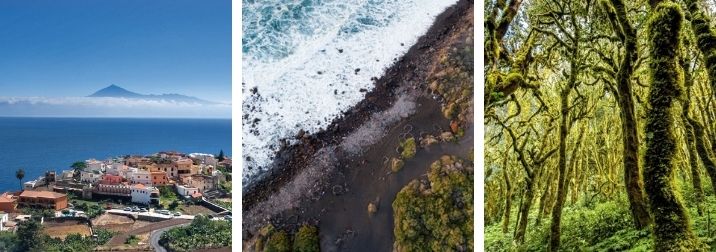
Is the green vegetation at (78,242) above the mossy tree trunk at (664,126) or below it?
below

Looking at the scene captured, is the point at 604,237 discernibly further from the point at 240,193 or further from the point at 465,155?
the point at 240,193

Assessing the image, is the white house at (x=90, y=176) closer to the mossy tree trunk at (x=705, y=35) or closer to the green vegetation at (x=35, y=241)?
the green vegetation at (x=35, y=241)

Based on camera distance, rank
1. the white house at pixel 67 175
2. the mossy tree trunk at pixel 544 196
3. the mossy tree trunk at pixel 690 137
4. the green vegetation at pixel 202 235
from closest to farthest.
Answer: the white house at pixel 67 175 → the mossy tree trunk at pixel 690 137 → the green vegetation at pixel 202 235 → the mossy tree trunk at pixel 544 196

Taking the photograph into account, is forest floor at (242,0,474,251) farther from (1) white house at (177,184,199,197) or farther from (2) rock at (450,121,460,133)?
(1) white house at (177,184,199,197)

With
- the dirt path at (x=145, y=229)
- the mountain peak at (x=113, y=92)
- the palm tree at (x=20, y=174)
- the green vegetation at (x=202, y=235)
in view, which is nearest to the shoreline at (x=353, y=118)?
the green vegetation at (x=202, y=235)

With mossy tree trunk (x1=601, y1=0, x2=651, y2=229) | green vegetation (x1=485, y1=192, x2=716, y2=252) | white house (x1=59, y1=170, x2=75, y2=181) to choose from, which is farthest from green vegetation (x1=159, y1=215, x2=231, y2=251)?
mossy tree trunk (x1=601, y1=0, x2=651, y2=229)

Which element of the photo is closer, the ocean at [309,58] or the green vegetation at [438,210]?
the ocean at [309,58]

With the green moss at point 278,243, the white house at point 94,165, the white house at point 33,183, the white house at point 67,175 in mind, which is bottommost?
the green moss at point 278,243

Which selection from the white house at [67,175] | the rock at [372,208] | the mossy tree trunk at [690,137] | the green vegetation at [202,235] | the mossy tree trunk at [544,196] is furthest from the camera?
the mossy tree trunk at [544,196]
